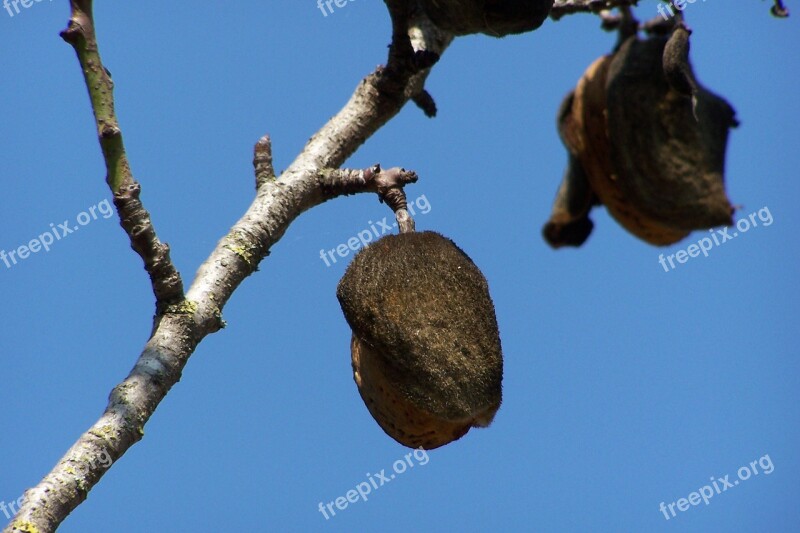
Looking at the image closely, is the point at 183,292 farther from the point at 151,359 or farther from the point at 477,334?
the point at 477,334

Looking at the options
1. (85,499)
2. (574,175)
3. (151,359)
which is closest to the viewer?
(85,499)

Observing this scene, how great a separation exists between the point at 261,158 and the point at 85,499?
105 centimetres

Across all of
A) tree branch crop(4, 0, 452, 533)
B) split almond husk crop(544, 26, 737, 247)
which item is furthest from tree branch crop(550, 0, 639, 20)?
tree branch crop(4, 0, 452, 533)

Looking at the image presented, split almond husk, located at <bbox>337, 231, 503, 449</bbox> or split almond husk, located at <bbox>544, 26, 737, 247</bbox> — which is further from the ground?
split almond husk, located at <bbox>544, 26, 737, 247</bbox>

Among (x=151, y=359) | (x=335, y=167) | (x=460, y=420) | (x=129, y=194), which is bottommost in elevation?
(x=460, y=420)

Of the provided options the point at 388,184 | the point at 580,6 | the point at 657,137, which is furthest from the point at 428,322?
the point at 580,6

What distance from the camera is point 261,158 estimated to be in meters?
2.40

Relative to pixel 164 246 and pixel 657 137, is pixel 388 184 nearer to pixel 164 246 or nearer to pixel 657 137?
pixel 164 246

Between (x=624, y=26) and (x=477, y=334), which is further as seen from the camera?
(x=624, y=26)

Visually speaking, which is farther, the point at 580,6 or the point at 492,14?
the point at 580,6

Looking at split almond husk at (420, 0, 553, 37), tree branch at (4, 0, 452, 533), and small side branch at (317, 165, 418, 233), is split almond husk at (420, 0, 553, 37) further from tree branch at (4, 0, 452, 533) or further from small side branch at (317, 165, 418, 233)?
small side branch at (317, 165, 418, 233)

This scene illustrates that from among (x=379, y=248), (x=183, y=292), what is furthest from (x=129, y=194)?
(x=379, y=248)

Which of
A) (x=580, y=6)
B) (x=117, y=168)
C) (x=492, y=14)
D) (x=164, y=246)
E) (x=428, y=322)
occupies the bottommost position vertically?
(x=428, y=322)

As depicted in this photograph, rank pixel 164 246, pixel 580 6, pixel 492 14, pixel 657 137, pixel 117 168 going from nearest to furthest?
1. pixel 117 168
2. pixel 164 246
3. pixel 492 14
4. pixel 657 137
5. pixel 580 6
